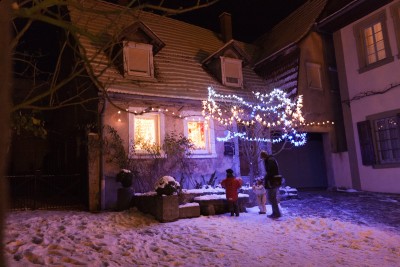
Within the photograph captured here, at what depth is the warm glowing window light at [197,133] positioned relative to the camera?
13.6 m

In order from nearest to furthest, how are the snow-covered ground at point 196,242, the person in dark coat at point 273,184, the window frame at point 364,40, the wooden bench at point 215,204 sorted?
1. the snow-covered ground at point 196,242
2. the person in dark coat at point 273,184
3. the wooden bench at point 215,204
4. the window frame at point 364,40

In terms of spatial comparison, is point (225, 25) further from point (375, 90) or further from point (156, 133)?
point (156, 133)

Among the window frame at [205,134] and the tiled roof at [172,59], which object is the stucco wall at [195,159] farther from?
the tiled roof at [172,59]

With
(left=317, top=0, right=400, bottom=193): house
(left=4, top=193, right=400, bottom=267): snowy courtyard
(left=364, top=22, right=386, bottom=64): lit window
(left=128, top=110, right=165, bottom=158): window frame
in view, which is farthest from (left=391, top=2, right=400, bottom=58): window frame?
(left=128, top=110, right=165, bottom=158): window frame

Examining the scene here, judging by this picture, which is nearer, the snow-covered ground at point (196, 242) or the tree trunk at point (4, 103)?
the tree trunk at point (4, 103)

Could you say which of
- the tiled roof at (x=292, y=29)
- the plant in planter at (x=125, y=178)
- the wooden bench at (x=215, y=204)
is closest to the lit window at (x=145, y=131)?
the plant in planter at (x=125, y=178)

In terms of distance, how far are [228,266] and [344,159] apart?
11.7m

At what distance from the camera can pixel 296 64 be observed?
15422 millimetres

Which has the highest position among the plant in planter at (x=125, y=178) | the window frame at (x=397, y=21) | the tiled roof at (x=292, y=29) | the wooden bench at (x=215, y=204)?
the tiled roof at (x=292, y=29)

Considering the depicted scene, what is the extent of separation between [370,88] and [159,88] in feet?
28.7

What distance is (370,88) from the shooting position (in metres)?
13.9

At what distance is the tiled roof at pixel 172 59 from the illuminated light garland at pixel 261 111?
605mm

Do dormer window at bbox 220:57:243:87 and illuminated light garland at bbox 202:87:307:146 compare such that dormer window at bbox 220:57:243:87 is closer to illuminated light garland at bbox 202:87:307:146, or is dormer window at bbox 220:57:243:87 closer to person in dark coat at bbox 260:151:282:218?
illuminated light garland at bbox 202:87:307:146

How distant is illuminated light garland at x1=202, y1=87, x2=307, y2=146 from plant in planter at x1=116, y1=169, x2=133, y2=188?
411cm
